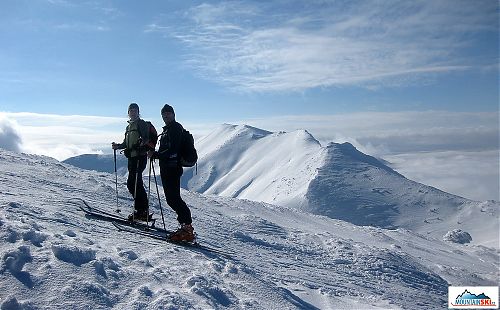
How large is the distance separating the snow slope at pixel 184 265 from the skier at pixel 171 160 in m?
0.90

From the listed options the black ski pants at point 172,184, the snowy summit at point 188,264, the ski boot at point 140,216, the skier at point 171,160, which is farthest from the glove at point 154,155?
the ski boot at point 140,216

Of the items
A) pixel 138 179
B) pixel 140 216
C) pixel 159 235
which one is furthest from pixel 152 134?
pixel 159 235

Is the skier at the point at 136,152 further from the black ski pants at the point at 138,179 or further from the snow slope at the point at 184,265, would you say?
the snow slope at the point at 184,265

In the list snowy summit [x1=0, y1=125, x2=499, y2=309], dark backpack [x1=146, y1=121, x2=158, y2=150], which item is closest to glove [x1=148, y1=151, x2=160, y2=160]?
dark backpack [x1=146, y1=121, x2=158, y2=150]

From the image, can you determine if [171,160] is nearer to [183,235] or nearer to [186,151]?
[186,151]

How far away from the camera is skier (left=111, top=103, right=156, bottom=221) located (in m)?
11.2

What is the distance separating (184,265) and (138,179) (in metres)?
4.08

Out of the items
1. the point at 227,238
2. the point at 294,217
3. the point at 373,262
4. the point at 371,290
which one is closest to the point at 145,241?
the point at 227,238

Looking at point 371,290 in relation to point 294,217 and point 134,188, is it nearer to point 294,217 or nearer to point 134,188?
point 134,188

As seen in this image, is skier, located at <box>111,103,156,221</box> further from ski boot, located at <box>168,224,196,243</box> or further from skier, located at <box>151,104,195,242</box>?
ski boot, located at <box>168,224,196,243</box>

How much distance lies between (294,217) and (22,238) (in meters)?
17.3

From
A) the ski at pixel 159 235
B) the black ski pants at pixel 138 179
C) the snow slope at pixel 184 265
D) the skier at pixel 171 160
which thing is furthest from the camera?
the black ski pants at pixel 138 179

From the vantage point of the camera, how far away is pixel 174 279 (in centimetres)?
755

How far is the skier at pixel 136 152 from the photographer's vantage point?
11.2 meters
